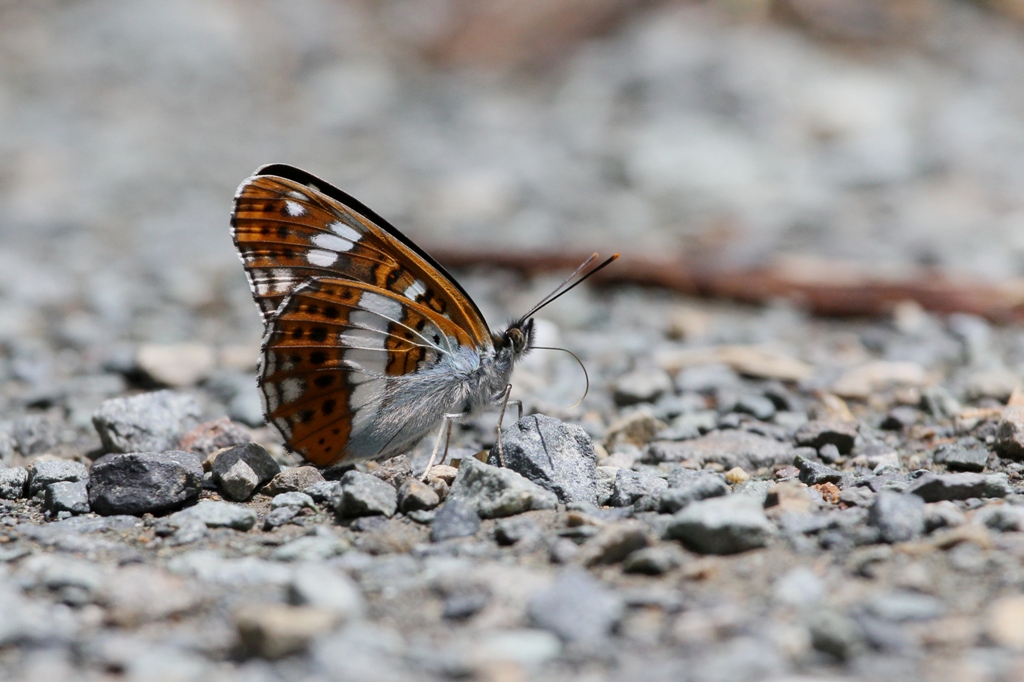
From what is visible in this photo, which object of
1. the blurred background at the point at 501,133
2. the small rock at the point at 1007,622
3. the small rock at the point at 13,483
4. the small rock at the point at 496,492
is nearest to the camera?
the small rock at the point at 1007,622

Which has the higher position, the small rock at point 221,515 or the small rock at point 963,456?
the small rock at point 963,456

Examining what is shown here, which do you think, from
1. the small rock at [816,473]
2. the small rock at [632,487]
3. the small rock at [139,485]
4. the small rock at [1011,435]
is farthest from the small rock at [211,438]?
the small rock at [1011,435]

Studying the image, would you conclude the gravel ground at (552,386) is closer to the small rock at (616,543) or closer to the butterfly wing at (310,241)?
the small rock at (616,543)

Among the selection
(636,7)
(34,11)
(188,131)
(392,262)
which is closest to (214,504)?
(392,262)

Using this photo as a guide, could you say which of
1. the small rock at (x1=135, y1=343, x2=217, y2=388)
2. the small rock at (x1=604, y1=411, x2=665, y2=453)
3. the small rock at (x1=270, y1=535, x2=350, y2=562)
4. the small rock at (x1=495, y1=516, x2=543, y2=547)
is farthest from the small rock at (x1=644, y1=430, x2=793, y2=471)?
the small rock at (x1=135, y1=343, x2=217, y2=388)

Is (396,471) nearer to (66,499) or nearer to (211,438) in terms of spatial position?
(211,438)

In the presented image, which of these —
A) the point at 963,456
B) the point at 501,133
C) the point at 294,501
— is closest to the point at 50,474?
the point at 294,501

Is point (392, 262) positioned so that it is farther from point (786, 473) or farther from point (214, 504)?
point (786, 473)
